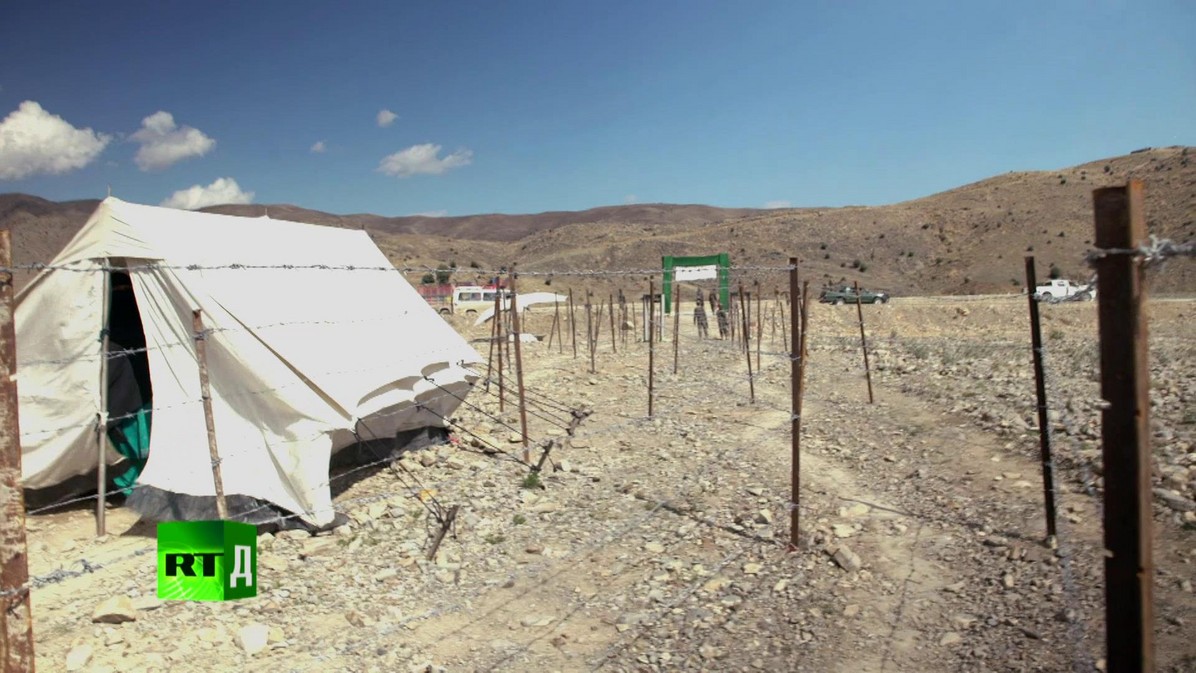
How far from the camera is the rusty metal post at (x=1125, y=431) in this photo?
6.93ft

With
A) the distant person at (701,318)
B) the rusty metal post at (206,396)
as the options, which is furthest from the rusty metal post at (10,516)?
the distant person at (701,318)

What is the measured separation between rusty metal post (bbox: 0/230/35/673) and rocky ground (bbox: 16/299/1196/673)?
32.2 inches

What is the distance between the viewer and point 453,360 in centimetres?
854

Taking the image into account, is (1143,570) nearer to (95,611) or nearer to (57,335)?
(95,611)

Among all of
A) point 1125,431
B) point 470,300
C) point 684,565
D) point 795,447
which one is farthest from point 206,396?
point 470,300

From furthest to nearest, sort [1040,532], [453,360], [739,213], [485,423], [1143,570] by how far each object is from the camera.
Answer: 1. [739,213]
2. [485,423]
3. [453,360]
4. [1040,532]
5. [1143,570]

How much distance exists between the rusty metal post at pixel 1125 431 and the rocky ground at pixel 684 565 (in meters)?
1.69

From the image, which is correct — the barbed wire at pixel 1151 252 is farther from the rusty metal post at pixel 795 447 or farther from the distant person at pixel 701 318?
the distant person at pixel 701 318

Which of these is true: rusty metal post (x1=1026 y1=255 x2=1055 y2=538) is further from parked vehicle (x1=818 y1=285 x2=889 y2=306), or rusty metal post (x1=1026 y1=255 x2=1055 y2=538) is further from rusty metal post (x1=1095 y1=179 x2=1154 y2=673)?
parked vehicle (x1=818 y1=285 x2=889 y2=306)

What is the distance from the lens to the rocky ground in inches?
155

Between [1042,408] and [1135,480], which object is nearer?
[1135,480]

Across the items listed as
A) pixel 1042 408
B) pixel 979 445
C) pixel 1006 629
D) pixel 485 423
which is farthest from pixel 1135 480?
pixel 485 423

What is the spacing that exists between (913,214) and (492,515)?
60408 mm

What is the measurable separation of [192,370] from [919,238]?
56.8 m
